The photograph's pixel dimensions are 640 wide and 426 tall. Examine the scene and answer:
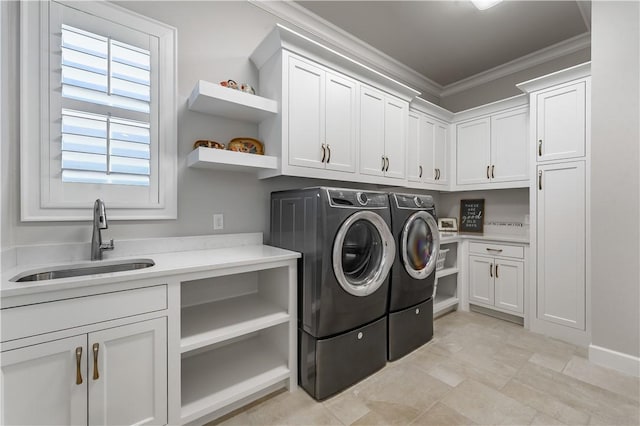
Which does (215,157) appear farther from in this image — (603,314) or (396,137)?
(603,314)

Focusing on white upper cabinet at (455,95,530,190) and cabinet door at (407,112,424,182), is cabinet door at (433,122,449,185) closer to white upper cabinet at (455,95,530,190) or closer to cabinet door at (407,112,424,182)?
white upper cabinet at (455,95,530,190)

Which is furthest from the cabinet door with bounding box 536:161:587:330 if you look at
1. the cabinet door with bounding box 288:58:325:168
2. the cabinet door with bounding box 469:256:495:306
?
the cabinet door with bounding box 288:58:325:168

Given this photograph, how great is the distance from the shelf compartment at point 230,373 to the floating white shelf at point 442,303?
1.83m

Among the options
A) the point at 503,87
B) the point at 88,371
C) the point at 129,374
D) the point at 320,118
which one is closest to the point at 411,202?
the point at 320,118

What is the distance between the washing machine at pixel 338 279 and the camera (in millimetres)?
1629

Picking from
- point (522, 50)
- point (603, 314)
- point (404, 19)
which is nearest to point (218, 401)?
point (603, 314)

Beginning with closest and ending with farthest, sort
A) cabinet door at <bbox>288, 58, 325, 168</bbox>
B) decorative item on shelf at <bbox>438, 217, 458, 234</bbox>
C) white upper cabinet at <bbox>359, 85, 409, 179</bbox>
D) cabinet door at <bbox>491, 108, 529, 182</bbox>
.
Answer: cabinet door at <bbox>288, 58, 325, 168</bbox> → white upper cabinet at <bbox>359, 85, 409, 179</bbox> → cabinet door at <bbox>491, 108, 529, 182</bbox> → decorative item on shelf at <bbox>438, 217, 458, 234</bbox>

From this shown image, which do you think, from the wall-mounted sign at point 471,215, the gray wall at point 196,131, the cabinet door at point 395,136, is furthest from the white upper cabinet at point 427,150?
the gray wall at point 196,131

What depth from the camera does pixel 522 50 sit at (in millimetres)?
2934

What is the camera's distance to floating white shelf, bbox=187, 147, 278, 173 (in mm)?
1661

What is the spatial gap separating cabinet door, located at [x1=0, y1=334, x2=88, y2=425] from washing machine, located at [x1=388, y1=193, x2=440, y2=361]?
1.79 m

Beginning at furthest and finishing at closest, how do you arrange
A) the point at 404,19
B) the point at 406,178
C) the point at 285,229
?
the point at 406,178, the point at 404,19, the point at 285,229

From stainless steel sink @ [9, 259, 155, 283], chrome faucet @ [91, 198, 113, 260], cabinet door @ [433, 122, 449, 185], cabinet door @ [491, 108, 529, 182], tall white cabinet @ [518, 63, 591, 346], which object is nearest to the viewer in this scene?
stainless steel sink @ [9, 259, 155, 283]

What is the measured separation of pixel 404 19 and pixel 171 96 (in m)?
2.16
